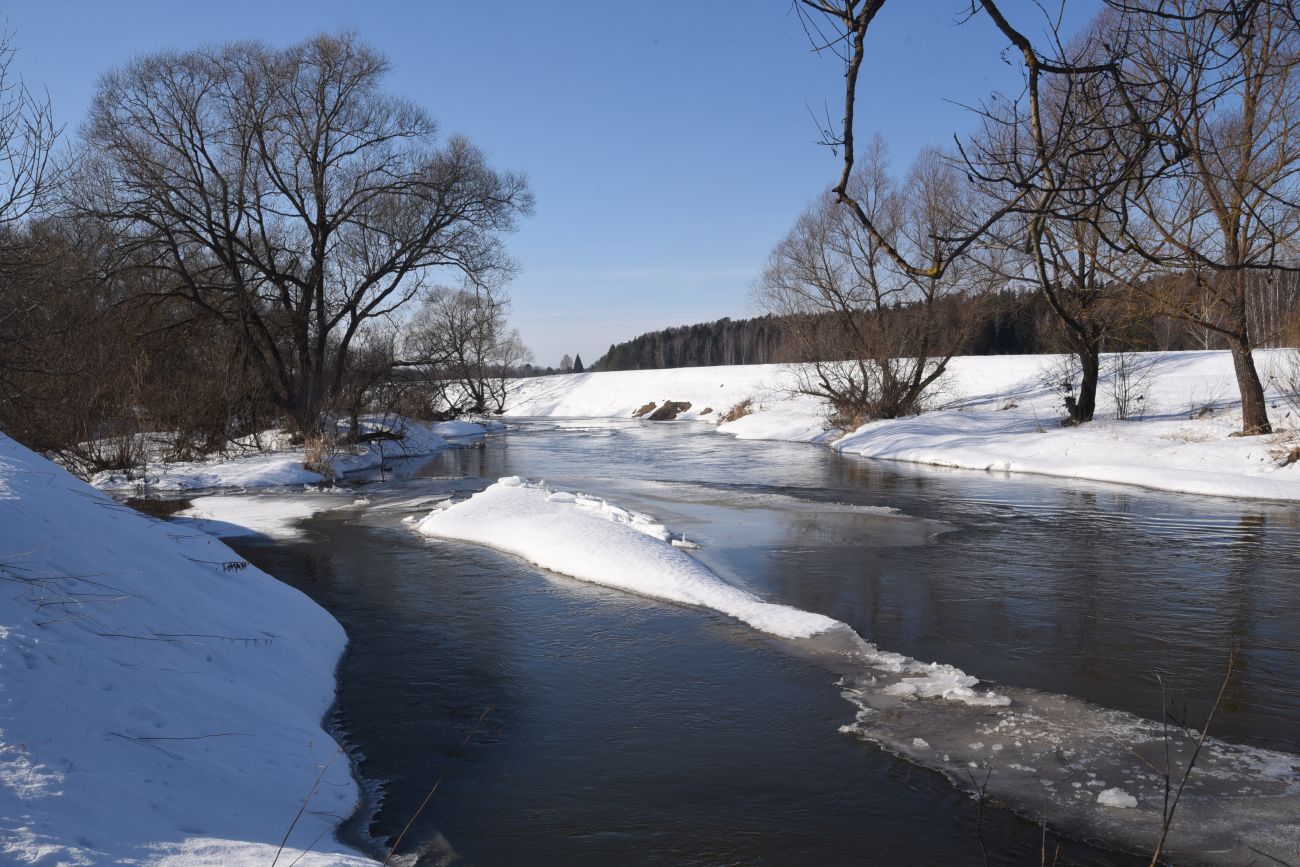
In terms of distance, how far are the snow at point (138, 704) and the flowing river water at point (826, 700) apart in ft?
1.76

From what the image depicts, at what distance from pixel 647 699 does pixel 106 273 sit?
20.0 m

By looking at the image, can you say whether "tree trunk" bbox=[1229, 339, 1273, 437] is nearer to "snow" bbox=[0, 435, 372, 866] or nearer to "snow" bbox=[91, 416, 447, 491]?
"snow" bbox=[0, 435, 372, 866]

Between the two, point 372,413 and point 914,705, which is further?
point 372,413

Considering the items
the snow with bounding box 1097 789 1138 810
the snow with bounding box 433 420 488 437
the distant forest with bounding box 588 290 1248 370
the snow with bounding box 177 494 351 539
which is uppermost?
the distant forest with bounding box 588 290 1248 370

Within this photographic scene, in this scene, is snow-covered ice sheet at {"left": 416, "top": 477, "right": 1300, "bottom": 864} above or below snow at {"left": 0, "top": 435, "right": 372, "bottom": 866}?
below

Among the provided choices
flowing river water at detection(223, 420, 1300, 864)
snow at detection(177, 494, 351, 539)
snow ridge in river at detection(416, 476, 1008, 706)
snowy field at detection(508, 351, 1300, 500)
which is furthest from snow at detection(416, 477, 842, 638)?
snowy field at detection(508, 351, 1300, 500)

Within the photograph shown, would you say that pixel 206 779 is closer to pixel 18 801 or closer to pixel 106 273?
pixel 18 801

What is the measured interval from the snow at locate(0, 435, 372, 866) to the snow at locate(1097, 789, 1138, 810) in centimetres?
385

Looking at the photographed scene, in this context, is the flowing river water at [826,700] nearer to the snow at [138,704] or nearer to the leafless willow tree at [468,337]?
the snow at [138,704]

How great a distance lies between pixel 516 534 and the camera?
1191 centimetres

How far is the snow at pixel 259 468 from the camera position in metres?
17.5

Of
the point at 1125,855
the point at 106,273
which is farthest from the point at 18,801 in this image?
the point at 106,273

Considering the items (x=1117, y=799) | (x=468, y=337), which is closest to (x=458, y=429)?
(x=468, y=337)

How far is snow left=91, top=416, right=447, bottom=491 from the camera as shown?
17.5 meters
